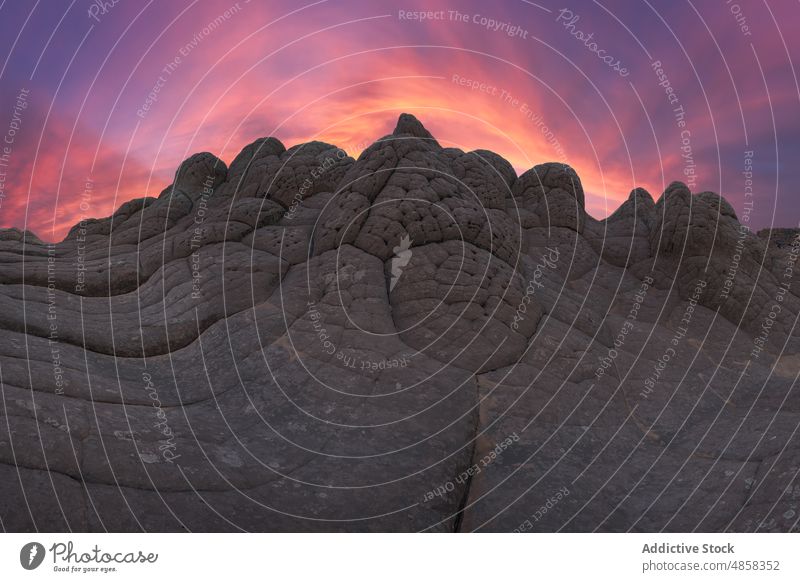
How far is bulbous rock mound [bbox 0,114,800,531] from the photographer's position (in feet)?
24.2

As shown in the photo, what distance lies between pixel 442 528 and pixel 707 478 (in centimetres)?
455

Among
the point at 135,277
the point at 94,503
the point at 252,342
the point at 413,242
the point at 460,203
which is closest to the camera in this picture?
the point at 94,503

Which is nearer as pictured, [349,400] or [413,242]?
[349,400]

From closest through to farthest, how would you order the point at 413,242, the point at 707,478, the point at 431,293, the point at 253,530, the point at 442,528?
the point at 253,530
the point at 442,528
the point at 707,478
the point at 431,293
the point at 413,242

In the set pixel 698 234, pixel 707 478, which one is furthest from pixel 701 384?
pixel 698 234

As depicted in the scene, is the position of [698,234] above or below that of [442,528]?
above

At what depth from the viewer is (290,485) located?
7766 mm

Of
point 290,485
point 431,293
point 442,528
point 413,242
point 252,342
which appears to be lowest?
point 442,528

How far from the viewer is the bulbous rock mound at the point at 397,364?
738 centimetres

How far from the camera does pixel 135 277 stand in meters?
16.1

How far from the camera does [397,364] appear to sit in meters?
10.8

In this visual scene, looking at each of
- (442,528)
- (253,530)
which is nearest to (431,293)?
(442,528)

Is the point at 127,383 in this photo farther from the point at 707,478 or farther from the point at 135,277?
the point at 707,478

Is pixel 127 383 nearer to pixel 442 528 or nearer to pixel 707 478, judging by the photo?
pixel 442 528
